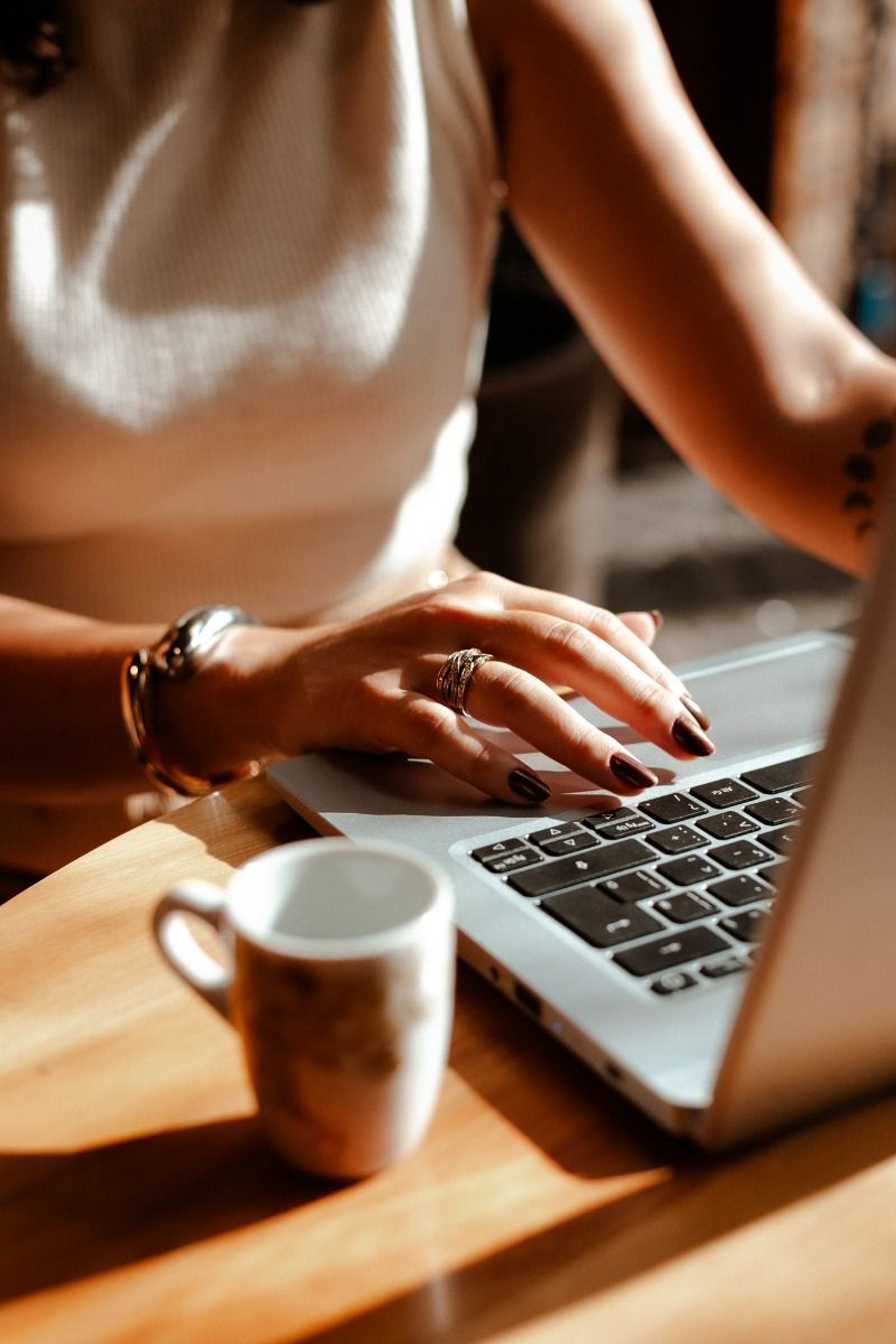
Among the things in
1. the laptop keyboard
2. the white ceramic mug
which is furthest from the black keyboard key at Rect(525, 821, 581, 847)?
the white ceramic mug

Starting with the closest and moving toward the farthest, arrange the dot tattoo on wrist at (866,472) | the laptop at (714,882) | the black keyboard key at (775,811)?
the laptop at (714,882)
the black keyboard key at (775,811)
the dot tattoo on wrist at (866,472)

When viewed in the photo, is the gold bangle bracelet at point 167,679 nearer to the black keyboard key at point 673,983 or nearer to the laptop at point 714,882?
the laptop at point 714,882

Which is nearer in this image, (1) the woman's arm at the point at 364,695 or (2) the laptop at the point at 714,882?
(2) the laptop at the point at 714,882

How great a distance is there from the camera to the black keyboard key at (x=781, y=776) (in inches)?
21.0

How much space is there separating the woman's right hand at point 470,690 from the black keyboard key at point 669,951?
0.37ft

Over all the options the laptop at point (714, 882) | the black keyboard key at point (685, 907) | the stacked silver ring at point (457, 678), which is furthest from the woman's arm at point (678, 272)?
the black keyboard key at point (685, 907)

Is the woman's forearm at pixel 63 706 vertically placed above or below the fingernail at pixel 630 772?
below

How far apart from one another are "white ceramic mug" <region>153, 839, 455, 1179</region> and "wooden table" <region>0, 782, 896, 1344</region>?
0.02 m

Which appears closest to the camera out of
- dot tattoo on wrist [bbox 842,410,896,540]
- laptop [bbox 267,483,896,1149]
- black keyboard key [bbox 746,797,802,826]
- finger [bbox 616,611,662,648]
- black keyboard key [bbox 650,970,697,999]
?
laptop [bbox 267,483,896,1149]

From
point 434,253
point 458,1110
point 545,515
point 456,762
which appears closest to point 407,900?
point 458,1110

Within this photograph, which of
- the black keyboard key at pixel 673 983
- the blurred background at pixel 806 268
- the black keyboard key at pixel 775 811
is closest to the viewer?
the black keyboard key at pixel 673 983

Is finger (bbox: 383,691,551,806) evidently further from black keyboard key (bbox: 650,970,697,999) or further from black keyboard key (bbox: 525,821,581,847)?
black keyboard key (bbox: 650,970,697,999)

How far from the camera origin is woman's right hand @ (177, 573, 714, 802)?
0.55 metres

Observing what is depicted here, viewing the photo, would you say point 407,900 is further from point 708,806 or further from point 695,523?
point 695,523
